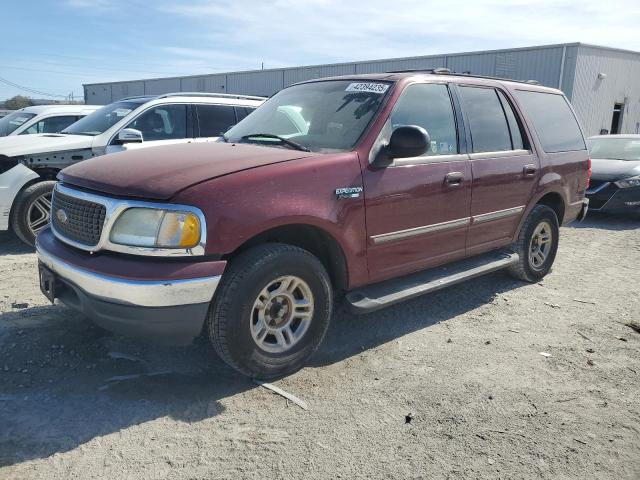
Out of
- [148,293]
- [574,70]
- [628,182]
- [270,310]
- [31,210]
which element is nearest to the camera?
[148,293]

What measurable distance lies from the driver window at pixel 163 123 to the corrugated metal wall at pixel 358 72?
17482mm

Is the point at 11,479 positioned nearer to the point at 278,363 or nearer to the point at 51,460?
the point at 51,460

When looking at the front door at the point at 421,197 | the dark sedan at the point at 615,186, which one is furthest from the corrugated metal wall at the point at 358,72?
the front door at the point at 421,197

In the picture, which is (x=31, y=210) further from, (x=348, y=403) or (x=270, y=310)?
(x=348, y=403)

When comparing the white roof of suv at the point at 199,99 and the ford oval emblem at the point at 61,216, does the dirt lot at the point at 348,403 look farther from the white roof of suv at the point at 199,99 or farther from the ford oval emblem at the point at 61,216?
the white roof of suv at the point at 199,99

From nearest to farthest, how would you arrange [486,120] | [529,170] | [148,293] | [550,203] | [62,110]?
[148,293]
[486,120]
[529,170]
[550,203]
[62,110]

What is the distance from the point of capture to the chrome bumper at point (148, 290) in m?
2.79

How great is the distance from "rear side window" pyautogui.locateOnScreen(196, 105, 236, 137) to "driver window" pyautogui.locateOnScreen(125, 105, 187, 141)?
0.23 meters

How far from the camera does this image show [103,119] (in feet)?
23.4

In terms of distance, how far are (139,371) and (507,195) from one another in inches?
136

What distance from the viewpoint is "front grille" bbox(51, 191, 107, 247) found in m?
3.07

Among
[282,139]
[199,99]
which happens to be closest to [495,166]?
[282,139]

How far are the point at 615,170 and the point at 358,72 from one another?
1788cm

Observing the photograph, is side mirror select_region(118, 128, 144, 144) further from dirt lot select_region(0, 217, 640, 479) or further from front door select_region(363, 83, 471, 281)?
front door select_region(363, 83, 471, 281)
